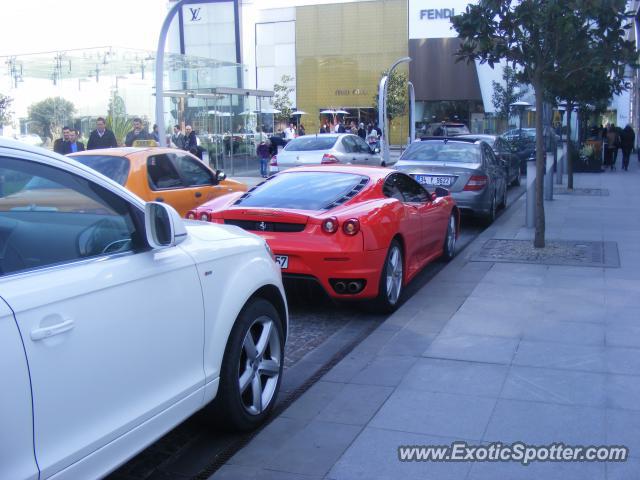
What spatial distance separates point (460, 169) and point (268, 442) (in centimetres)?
886

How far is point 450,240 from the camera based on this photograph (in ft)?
32.2

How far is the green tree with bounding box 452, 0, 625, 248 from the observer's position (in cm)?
931

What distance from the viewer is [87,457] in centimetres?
289

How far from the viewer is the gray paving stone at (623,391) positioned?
4652 millimetres

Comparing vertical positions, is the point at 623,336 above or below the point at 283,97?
below

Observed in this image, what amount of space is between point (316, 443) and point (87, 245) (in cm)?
179

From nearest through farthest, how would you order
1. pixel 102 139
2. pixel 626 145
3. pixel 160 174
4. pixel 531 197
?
pixel 160 174, pixel 531 197, pixel 102 139, pixel 626 145

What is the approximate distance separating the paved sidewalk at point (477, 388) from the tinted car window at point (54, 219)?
4.64 feet


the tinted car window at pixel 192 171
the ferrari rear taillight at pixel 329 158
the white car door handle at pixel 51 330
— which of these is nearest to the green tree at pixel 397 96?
the ferrari rear taillight at pixel 329 158

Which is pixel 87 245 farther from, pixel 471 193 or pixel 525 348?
pixel 471 193

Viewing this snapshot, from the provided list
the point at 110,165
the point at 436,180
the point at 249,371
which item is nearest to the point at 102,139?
the point at 110,165

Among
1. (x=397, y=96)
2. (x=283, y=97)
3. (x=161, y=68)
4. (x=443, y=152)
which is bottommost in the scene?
(x=443, y=152)

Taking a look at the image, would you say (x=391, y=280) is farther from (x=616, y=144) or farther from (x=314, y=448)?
(x=616, y=144)

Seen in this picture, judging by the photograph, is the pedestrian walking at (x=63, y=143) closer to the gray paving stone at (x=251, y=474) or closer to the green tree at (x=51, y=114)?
the green tree at (x=51, y=114)
